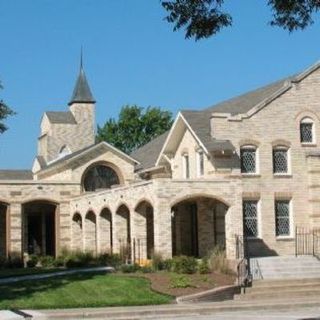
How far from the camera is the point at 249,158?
113ft

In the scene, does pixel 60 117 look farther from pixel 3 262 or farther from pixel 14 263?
pixel 14 263

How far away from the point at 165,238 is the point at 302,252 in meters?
7.31

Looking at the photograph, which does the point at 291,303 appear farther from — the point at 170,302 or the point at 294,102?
the point at 294,102


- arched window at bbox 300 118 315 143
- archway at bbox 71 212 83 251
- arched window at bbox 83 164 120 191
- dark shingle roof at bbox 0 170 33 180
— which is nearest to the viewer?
arched window at bbox 300 118 315 143

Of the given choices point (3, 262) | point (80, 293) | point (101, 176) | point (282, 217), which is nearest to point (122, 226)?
point (3, 262)

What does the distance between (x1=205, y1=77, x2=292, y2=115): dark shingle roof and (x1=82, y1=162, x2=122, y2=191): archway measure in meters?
9.92

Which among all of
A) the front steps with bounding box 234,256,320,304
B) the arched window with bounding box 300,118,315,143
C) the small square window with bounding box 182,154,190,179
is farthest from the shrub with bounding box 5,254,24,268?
the arched window with bounding box 300,118,315,143

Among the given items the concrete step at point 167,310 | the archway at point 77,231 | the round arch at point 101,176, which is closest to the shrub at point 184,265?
the concrete step at point 167,310

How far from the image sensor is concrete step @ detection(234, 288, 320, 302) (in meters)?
25.9

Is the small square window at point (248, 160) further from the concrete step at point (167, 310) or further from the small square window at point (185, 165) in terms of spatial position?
the concrete step at point (167, 310)

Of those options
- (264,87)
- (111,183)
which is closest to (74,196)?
(111,183)

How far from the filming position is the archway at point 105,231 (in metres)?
40.1

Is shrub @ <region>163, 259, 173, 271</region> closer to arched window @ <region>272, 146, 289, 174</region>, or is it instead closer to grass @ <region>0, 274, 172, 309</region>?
grass @ <region>0, 274, 172, 309</region>

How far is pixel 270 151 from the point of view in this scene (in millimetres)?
34406
